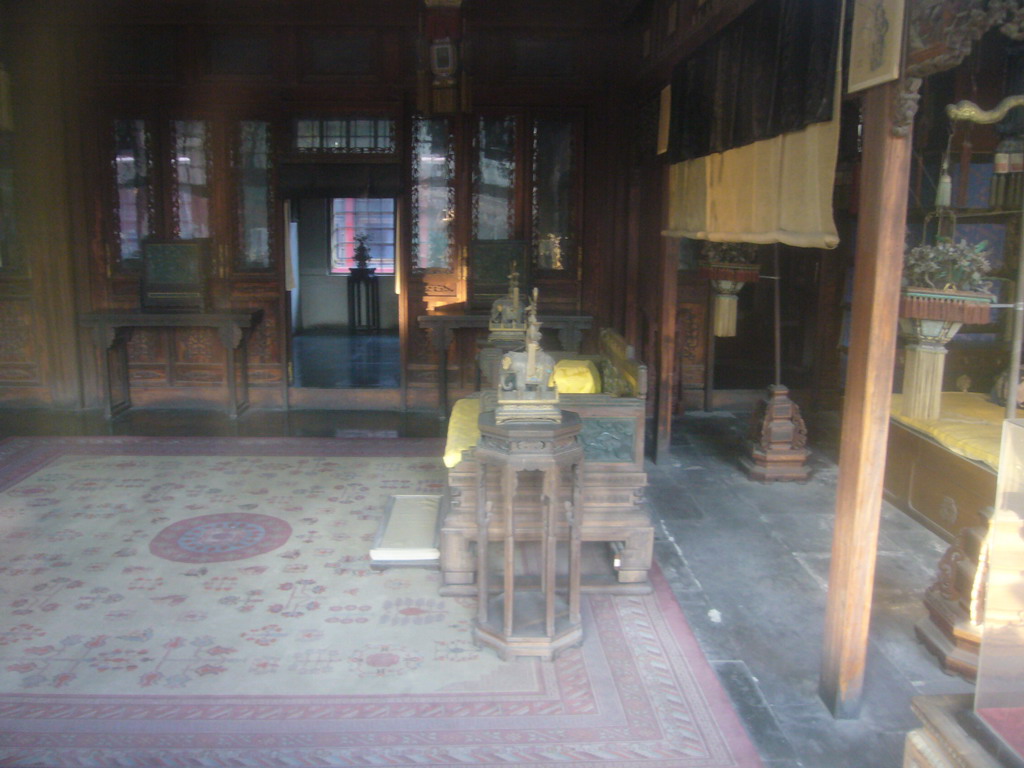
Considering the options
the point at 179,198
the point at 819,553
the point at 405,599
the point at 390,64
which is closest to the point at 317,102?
the point at 390,64

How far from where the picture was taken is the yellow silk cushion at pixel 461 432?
444 centimetres

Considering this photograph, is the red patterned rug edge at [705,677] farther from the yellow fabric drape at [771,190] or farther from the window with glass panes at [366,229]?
the window with glass panes at [366,229]

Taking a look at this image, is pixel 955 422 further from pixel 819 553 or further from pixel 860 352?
pixel 860 352

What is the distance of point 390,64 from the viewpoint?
25.4ft

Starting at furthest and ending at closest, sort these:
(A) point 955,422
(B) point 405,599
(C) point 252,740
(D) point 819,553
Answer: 1. (A) point 955,422
2. (D) point 819,553
3. (B) point 405,599
4. (C) point 252,740

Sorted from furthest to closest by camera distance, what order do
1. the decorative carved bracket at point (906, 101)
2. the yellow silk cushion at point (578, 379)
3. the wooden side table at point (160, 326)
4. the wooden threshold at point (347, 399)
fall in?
the wooden threshold at point (347, 399)
the wooden side table at point (160, 326)
the yellow silk cushion at point (578, 379)
the decorative carved bracket at point (906, 101)

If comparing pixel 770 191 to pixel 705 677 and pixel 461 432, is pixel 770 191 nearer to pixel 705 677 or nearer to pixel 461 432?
pixel 461 432

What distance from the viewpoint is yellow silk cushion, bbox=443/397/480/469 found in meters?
4.44

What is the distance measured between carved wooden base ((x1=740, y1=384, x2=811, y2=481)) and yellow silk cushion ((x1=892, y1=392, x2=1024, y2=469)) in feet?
2.19

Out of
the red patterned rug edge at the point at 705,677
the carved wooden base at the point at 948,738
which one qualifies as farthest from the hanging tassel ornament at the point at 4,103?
the carved wooden base at the point at 948,738

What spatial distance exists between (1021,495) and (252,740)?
2.52 m

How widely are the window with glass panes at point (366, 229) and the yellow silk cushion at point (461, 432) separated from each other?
8.41m

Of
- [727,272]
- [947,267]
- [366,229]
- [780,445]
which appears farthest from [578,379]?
[366,229]

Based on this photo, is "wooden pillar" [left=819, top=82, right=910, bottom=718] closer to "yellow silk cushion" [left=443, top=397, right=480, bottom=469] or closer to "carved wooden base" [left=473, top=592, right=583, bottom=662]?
"carved wooden base" [left=473, top=592, right=583, bottom=662]
